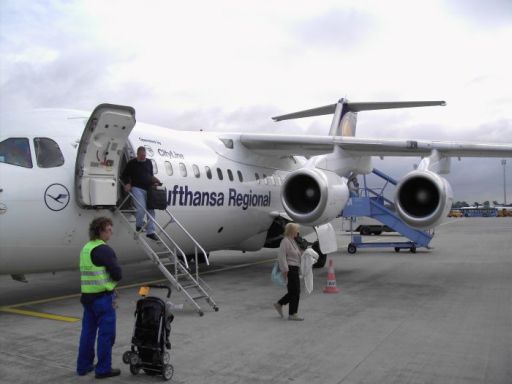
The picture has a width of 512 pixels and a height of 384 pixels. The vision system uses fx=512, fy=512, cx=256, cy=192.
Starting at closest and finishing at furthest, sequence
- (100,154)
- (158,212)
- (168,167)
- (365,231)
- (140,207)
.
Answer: (100,154) → (140,207) → (158,212) → (168,167) → (365,231)

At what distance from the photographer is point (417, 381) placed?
4.66 metres

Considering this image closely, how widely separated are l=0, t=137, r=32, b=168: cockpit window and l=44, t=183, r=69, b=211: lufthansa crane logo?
46cm

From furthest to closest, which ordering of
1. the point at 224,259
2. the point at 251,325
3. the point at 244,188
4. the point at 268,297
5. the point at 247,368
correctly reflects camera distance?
the point at 224,259 → the point at 244,188 → the point at 268,297 → the point at 251,325 → the point at 247,368

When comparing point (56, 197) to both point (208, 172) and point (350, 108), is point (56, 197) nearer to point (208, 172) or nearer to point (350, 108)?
point (208, 172)

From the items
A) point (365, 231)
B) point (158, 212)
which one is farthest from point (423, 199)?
point (365, 231)

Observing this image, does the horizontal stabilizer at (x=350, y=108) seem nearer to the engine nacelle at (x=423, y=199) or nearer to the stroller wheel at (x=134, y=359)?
the engine nacelle at (x=423, y=199)

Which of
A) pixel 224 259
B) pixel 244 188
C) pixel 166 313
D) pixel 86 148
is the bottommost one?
pixel 224 259

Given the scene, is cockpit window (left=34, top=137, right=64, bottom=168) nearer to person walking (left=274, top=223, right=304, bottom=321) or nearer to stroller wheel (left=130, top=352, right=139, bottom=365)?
person walking (left=274, top=223, right=304, bottom=321)

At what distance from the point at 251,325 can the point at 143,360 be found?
2350 mm

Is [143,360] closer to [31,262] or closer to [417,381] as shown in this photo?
[417,381]

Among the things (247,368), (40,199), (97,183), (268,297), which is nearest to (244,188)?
(268,297)

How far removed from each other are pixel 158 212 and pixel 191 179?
1144 mm

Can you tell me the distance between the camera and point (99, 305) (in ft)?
15.6

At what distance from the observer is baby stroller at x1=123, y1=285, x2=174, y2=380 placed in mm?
4699
